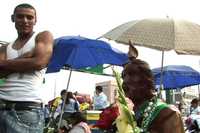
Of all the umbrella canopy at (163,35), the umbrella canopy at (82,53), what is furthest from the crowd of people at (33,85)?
the umbrella canopy at (82,53)

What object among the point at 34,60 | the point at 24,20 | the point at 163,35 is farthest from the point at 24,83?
the point at 163,35

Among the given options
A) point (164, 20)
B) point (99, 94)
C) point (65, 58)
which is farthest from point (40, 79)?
point (99, 94)

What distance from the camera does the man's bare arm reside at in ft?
12.1

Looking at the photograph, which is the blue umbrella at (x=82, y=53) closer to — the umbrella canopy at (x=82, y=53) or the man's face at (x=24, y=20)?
the umbrella canopy at (x=82, y=53)

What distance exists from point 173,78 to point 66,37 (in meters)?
4.13

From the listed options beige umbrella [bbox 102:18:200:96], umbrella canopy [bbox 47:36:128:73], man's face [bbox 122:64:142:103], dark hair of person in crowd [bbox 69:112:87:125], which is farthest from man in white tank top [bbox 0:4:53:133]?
dark hair of person in crowd [bbox 69:112:87:125]

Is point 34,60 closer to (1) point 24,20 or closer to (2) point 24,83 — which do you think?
(2) point 24,83

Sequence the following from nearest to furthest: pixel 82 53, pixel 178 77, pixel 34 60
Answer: pixel 34 60
pixel 82 53
pixel 178 77

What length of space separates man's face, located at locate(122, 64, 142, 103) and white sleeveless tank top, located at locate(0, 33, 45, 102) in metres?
0.73

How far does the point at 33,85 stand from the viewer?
12.3ft

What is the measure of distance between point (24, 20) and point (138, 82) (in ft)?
3.65

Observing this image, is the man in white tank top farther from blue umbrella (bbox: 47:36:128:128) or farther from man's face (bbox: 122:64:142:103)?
blue umbrella (bbox: 47:36:128:128)

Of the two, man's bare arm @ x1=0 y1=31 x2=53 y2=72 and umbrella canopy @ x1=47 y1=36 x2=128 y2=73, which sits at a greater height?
man's bare arm @ x1=0 y1=31 x2=53 y2=72

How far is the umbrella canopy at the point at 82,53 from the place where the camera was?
8023mm
